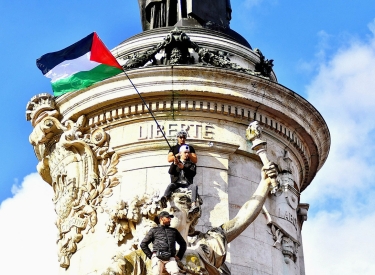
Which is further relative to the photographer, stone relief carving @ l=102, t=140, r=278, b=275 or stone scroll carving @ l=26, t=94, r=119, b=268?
stone scroll carving @ l=26, t=94, r=119, b=268

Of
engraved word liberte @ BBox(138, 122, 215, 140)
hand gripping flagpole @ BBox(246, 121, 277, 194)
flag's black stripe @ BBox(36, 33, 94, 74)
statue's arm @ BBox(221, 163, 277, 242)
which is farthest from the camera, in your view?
flag's black stripe @ BBox(36, 33, 94, 74)

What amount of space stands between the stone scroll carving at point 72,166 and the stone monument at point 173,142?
0.08ft

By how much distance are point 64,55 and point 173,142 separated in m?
2.98

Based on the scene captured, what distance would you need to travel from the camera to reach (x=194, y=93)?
19.5 m

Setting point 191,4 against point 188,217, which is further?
point 191,4

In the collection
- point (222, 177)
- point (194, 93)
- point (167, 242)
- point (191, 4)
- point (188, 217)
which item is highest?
point (191, 4)

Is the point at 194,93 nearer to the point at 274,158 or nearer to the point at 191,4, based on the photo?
the point at 274,158

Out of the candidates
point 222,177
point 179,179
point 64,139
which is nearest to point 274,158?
point 222,177

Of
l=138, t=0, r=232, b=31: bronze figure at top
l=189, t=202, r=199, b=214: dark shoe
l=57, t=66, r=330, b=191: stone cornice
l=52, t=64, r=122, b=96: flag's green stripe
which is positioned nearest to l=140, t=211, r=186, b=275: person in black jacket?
l=189, t=202, r=199, b=214: dark shoe

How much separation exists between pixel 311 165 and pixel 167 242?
7105 millimetres

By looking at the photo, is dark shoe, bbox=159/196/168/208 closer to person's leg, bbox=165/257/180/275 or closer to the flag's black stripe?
person's leg, bbox=165/257/180/275

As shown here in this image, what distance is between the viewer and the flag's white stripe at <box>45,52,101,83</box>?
1961cm

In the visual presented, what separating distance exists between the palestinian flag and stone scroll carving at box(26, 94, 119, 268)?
2.88ft

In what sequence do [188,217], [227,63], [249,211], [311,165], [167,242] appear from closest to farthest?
[167,242] < [188,217] < [249,211] < [227,63] < [311,165]
